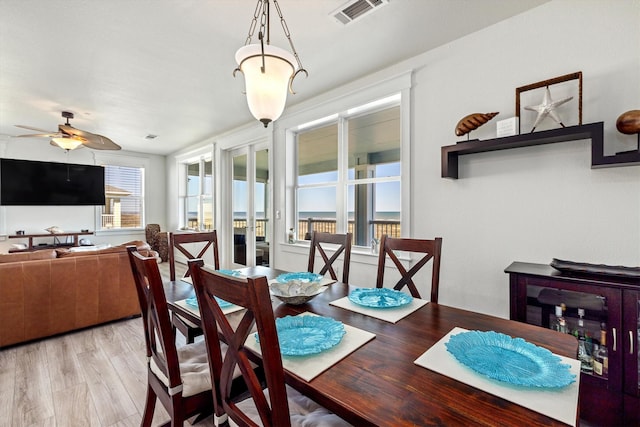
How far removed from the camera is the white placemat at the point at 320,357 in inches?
33.9

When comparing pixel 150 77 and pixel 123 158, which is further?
pixel 123 158

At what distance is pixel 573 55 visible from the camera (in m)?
1.85

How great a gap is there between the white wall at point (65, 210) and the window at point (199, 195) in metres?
0.95

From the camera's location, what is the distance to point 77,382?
203 cm

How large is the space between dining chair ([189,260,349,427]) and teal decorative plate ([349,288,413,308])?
20.0 inches

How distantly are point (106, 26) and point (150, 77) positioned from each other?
84cm

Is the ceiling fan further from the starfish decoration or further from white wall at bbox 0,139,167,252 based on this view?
the starfish decoration

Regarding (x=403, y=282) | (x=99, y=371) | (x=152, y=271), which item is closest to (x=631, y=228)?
(x=403, y=282)

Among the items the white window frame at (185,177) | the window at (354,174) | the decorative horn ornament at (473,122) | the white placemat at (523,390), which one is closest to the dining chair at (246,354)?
the white placemat at (523,390)

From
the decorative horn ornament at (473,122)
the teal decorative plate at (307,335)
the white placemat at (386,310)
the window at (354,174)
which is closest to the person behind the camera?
the teal decorative plate at (307,335)

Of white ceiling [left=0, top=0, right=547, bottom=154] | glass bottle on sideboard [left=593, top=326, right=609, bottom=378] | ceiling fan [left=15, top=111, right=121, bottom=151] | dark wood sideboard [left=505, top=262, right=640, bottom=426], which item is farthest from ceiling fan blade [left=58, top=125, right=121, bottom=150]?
glass bottle on sideboard [left=593, top=326, right=609, bottom=378]

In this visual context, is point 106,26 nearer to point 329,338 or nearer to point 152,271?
point 152,271

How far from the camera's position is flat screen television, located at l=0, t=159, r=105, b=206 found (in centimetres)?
511

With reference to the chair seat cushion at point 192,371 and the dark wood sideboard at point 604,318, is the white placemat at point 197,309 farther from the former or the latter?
the dark wood sideboard at point 604,318
